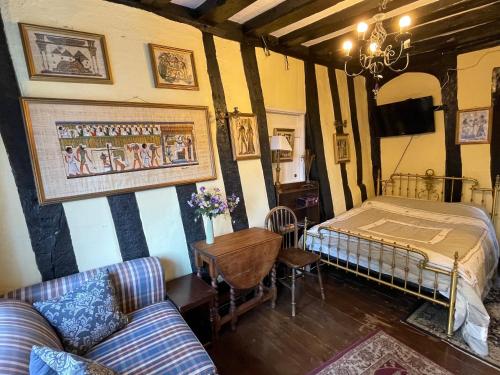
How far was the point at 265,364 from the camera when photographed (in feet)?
6.37

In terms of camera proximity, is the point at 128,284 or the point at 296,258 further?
the point at 296,258

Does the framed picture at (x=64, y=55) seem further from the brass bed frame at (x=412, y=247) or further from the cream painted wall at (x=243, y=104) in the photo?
the brass bed frame at (x=412, y=247)

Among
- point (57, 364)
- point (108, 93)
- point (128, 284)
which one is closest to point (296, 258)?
point (128, 284)

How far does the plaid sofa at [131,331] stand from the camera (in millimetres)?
1211

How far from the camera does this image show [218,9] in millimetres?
2178

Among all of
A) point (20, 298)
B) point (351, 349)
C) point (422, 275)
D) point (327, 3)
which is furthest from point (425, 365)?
point (327, 3)

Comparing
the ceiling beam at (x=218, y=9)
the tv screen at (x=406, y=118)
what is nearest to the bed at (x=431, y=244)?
the tv screen at (x=406, y=118)

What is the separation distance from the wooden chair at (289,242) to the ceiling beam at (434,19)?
2037mm

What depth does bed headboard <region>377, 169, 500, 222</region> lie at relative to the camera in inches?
134

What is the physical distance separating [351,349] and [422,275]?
0.87 meters

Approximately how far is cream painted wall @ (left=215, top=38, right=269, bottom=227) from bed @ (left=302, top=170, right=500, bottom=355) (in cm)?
71

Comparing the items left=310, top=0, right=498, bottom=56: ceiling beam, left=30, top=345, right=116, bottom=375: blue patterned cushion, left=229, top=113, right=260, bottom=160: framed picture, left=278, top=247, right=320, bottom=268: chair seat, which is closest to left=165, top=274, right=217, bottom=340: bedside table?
left=278, top=247, right=320, bottom=268: chair seat

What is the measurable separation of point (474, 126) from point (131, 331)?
4426 mm

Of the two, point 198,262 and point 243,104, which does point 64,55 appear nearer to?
point 243,104
